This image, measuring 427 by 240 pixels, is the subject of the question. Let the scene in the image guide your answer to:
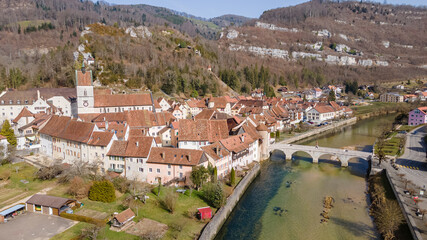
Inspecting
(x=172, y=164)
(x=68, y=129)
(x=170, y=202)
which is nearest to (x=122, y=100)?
(x=68, y=129)

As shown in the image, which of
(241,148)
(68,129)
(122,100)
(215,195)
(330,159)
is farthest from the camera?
(122,100)

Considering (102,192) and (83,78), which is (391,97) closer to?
(83,78)

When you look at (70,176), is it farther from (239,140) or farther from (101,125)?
(239,140)

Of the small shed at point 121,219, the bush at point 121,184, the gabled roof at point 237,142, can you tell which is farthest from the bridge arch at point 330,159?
the small shed at point 121,219

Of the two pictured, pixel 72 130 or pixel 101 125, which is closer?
pixel 72 130

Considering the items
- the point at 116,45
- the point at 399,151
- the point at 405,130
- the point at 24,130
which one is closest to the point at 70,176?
the point at 24,130

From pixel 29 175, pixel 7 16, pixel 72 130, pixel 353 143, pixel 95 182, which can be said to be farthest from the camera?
pixel 7 16
